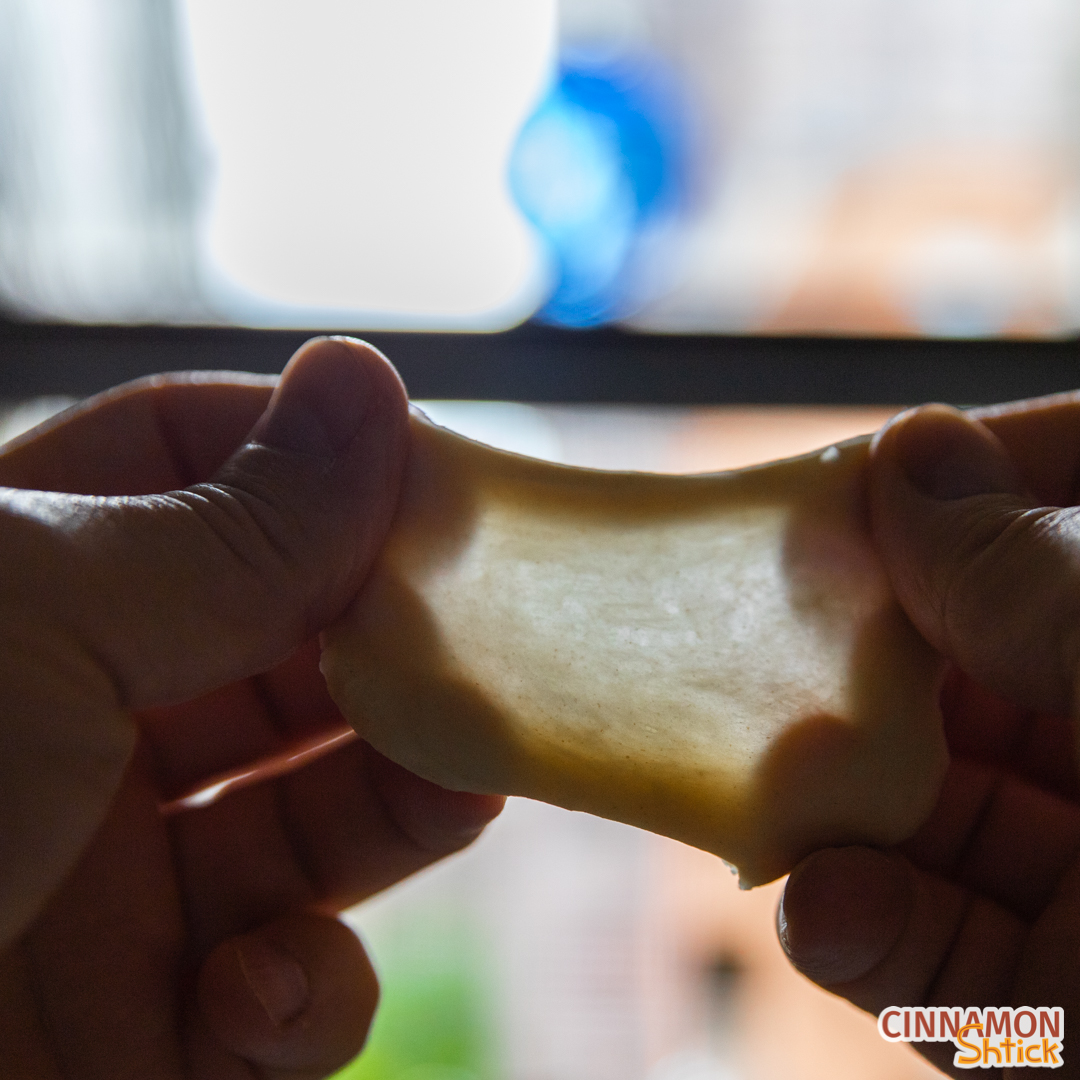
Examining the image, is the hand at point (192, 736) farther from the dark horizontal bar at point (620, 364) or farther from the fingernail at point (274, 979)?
the dark horizontal bar at point (620, 364)

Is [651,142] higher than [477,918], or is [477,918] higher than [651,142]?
A: [651,142]

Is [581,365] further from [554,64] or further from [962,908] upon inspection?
[962,908]

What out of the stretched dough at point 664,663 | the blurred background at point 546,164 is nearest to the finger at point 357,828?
the stretched dough at point 664,663

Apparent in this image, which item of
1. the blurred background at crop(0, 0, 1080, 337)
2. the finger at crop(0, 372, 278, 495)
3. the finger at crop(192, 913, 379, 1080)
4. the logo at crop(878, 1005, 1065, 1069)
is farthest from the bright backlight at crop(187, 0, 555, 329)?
the logo at crop(878, 1005, 1065, 1069)

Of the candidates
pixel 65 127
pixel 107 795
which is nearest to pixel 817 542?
pixel 107 795

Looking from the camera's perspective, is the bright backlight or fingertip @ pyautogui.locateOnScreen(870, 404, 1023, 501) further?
the bright backlight

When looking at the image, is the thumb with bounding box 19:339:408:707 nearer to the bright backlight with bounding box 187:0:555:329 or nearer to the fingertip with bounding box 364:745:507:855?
the fingertip with bounding box 364:745:507:855
